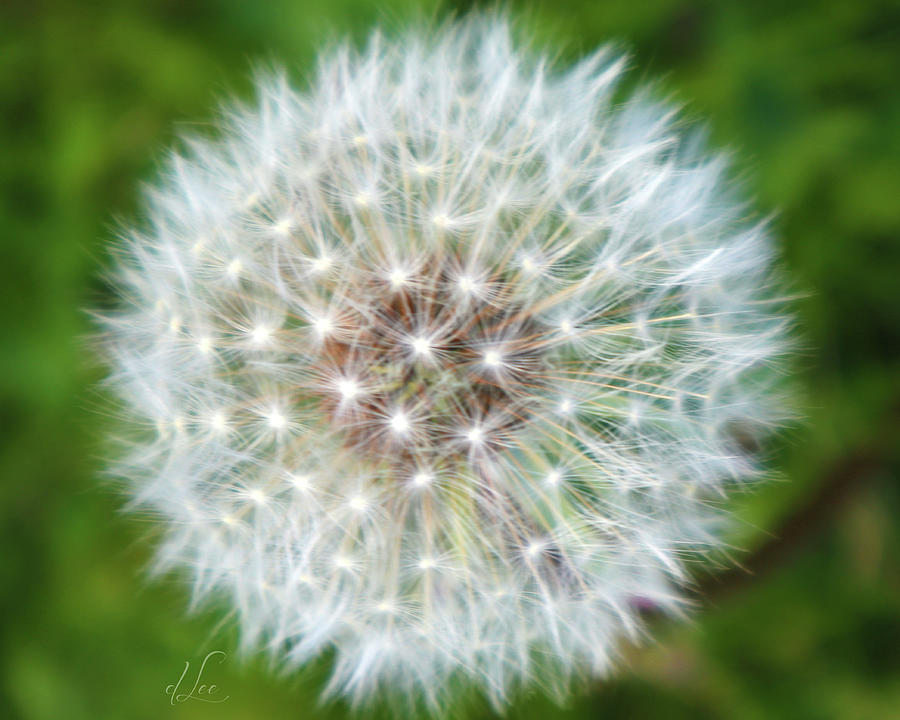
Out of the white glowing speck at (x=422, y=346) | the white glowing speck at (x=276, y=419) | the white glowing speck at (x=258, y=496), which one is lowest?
the white glowing speck at (x=258, y=496)

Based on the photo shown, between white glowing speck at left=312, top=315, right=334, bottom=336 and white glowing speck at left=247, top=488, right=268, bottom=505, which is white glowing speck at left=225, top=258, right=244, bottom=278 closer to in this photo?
white glowing speck at left=312, top=315, right=334, bottom=336

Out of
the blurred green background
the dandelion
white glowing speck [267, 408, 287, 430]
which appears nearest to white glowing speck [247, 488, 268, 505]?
the dandelion

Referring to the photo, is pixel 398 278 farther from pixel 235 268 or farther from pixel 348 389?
pixel 235 268

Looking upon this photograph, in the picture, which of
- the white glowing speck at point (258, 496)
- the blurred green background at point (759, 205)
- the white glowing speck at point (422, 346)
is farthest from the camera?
the blurred green background at point (759, 205)

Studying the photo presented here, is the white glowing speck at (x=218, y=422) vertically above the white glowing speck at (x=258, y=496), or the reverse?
the white glowing speck at (x=218, y=422)
